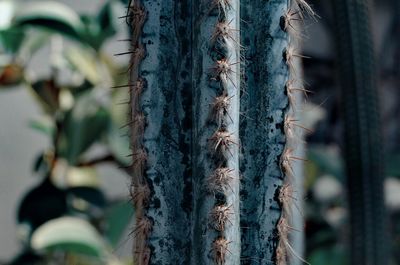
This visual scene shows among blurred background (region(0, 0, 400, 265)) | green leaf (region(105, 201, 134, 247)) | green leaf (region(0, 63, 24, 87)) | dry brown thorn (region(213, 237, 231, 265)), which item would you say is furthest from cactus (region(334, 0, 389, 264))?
green leaf (region(0, 63, 24, 87))

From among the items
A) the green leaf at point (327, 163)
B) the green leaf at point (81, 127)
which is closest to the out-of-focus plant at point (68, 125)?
the green leaf at point (81, 127)

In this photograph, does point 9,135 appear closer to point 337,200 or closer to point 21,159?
point 21,159

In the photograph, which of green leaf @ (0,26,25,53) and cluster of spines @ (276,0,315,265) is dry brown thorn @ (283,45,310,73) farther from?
green leaf @ (0,26,25,53)

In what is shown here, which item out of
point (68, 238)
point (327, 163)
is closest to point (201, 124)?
point (68, 238)

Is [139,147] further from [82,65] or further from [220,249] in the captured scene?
[82,65]

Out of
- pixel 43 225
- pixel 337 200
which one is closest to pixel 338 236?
pixel 337 200
